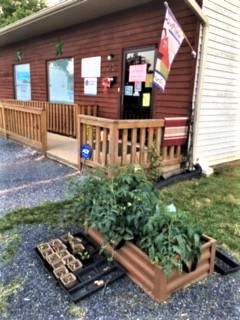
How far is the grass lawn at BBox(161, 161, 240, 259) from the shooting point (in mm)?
3182

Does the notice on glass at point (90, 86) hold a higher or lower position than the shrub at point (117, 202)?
higher

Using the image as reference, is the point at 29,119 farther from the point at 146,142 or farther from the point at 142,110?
the point at 146,142

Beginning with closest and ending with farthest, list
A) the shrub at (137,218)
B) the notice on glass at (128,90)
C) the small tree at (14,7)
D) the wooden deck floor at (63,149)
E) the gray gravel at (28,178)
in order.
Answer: the shrub at (137,218) < the gray gravel at (28,178) < the wooden deck floor at (63,149) < the notice on glass at (128,90) < the small tree at (14,7)

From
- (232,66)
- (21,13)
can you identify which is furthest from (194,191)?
(21,13)

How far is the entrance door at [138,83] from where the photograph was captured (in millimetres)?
5824

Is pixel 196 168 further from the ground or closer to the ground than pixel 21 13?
closer to the ground

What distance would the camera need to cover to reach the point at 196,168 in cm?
516

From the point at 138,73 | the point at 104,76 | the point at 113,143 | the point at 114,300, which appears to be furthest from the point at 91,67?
the point at 114,300

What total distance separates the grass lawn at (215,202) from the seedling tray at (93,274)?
1.14 metres

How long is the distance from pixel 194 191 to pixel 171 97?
184 centimetres

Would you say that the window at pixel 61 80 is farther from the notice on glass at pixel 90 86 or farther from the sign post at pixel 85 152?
the sign post at pixel 85 152

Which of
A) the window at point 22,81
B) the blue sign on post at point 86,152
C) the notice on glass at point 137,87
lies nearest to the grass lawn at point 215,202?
the blue sign on post at point 86,152

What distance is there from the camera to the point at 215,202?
13.1 feet

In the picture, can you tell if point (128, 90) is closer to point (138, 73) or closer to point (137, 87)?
point (137, 87)
